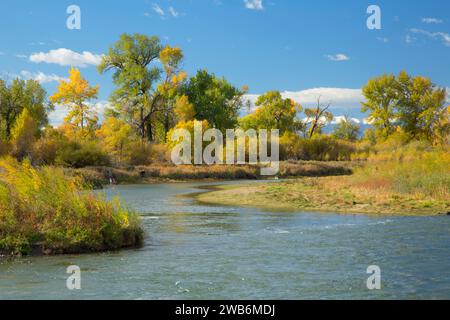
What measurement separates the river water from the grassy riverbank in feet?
17.4

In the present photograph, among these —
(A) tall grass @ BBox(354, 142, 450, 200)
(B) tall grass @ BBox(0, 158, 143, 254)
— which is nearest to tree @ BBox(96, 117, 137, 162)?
(A) tall grass @ BBox(354, 142, 450, 200)

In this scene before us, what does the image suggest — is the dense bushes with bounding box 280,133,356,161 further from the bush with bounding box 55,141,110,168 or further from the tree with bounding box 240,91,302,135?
the bush with bounding box 55,141,110,168

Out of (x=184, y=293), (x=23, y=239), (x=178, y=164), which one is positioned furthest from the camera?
(x=178, y=164)

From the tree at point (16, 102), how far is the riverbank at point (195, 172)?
17984 millimetres

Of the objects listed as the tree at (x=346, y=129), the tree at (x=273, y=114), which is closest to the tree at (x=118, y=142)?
the tree at (x=273, y=114)

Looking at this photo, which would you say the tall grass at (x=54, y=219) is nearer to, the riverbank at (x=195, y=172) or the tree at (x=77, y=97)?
the riverbank at (x=195, y=172)

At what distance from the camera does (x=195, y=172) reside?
6575 centimetres

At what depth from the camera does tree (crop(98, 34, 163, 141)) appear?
8788 centimetres

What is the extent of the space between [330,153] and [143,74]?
29.5 meters

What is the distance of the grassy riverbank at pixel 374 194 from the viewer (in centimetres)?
2973

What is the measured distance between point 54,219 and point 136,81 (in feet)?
237
